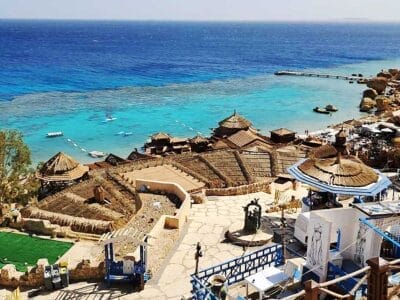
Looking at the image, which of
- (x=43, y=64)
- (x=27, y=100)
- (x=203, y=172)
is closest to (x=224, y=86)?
(x=27, y=100)

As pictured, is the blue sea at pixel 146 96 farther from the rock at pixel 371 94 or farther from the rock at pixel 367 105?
the rock at pixel 371 94

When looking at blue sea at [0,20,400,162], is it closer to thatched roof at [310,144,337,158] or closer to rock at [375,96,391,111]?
rock at [375,96,391,111]

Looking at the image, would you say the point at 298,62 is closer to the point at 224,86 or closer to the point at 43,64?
the point at 224,86

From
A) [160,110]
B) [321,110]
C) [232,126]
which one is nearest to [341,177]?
[232,126]

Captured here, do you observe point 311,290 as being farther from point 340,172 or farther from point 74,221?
point 74,221

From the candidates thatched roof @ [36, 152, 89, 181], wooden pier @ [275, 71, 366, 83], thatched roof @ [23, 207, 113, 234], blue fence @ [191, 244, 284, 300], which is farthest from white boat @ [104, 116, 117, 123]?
wooden pier @ [275, 71, 366, 83]

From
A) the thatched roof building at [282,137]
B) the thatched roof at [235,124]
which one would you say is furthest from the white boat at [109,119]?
the thatched roof building at [282,137]
